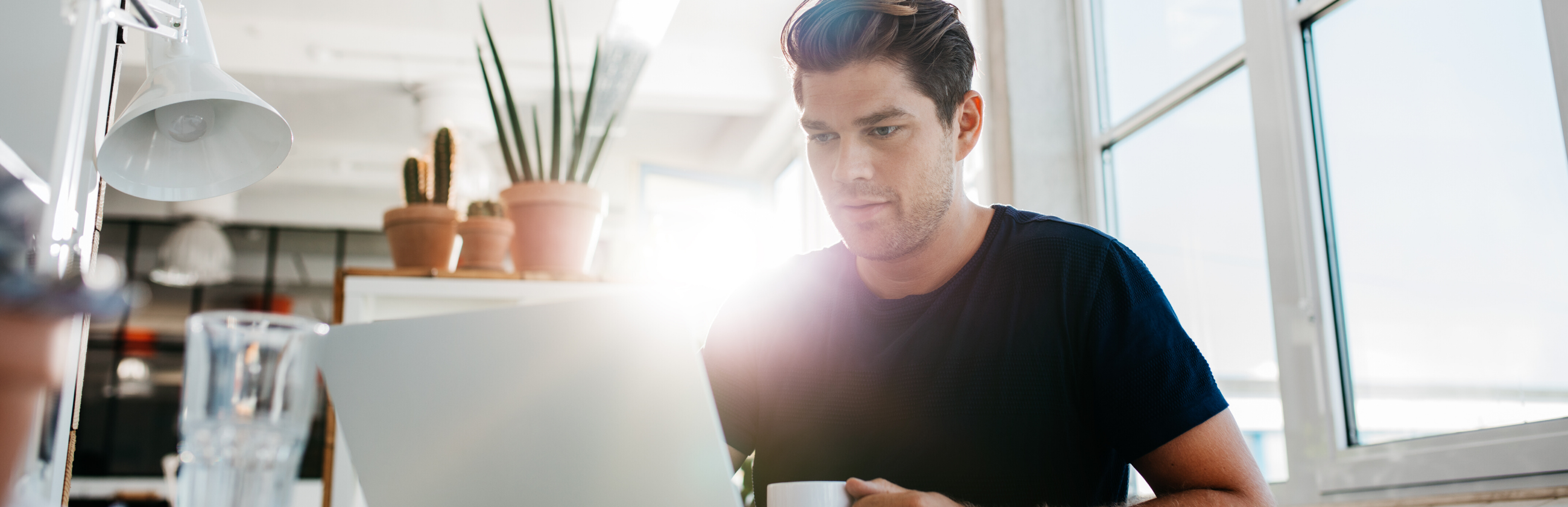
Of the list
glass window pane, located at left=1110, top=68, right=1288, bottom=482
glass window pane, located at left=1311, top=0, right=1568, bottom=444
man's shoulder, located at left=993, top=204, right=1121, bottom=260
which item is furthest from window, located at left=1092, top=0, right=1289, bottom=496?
man's shoulder, located at left=993, top=204, right=1121, bottom=260

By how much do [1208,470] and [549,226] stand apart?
1760 mm

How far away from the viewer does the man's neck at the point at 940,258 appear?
126 cm

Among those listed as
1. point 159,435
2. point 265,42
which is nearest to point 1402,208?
point 265,42

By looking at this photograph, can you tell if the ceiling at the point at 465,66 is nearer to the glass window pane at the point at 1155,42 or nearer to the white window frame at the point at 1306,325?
the glass window pane at the point at 1155,42

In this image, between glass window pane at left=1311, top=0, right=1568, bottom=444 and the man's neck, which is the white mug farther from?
glass window pane at left=1311, top=0, right=1568, bottom=444

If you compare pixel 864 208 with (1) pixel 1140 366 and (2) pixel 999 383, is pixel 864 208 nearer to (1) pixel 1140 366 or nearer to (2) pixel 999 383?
(2) pixel 999 383

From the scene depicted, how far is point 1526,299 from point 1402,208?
29 cm

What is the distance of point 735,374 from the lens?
133 centimetres

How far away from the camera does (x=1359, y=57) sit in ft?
5.69

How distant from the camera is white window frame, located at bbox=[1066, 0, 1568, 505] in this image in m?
1.44

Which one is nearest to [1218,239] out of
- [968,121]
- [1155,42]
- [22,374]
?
[1155,42]

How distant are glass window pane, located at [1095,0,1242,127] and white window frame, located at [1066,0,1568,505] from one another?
0.11 meters

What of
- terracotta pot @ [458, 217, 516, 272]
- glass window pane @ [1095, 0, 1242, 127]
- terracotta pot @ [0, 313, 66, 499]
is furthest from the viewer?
terracotta pot @ [458, 217, 516, 272]

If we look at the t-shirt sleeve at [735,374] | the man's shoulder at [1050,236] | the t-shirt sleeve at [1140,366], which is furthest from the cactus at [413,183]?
the t-shirt sleeve at [1140,366]
